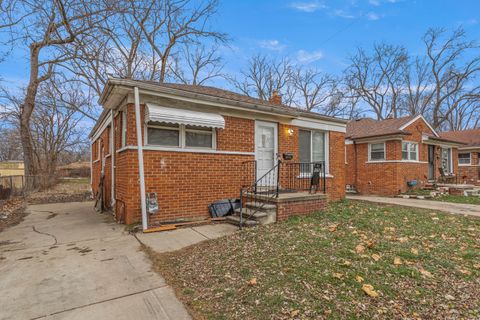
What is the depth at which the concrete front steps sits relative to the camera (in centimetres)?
570

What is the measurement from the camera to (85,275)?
336 centimetres

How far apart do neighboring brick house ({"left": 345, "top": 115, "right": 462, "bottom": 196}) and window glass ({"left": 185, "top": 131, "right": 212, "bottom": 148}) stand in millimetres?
10033

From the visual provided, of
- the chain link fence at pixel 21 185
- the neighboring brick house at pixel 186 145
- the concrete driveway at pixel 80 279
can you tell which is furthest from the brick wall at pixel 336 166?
the chain link fence at pixel 21 185

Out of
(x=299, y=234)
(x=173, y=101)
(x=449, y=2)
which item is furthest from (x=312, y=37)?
(x=299, y=234)

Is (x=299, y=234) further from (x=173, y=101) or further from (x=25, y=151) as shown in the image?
(x=25, y=151)

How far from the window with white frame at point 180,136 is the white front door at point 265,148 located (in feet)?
5.29

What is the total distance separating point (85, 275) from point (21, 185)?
1339cm

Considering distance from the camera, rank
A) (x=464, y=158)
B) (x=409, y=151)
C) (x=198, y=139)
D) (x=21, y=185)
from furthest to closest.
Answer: (x=464, y=158), (x=409, y=151), (x=21, y=185), (x=198, y=139)

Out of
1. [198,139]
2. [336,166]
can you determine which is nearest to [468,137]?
[336,166]

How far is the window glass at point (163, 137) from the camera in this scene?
6059 millimetres

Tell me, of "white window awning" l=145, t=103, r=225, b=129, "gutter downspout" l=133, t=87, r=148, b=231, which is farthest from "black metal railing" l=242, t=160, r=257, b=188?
"gutter downspout" l=133, t=87, r=148, b=231

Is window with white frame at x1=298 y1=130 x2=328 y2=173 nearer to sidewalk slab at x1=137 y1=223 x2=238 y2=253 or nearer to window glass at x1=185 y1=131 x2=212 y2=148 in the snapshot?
window glass at x1=185 y1=131 x2=212 y2=148

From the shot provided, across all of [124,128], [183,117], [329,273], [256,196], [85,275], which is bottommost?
[85,275]

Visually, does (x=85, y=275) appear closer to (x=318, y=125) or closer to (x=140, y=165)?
(x=140, y=165)
